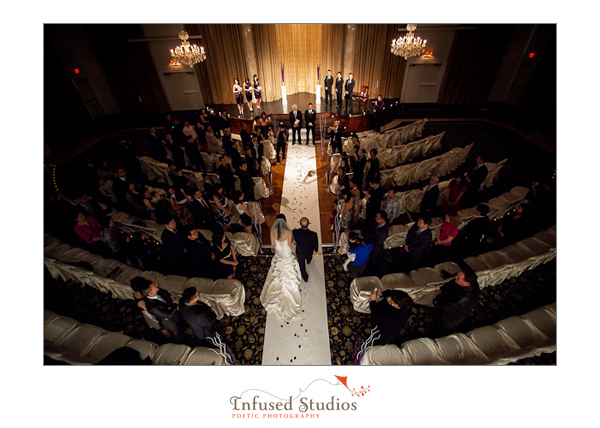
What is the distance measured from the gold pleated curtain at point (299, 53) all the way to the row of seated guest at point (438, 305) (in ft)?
39.1

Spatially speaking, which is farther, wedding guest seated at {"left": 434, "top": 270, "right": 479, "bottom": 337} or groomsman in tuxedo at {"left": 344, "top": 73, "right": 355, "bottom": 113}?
groomsman in tuxedo at {"left": 344, "top": 73, "right": 355, "bottom": 113}

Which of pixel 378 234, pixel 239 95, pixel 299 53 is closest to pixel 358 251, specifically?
pixel 378 234

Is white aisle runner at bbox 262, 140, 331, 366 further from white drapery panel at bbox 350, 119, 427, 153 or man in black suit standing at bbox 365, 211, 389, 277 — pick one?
white drapery panel at bbox 350, 119, 427, 153

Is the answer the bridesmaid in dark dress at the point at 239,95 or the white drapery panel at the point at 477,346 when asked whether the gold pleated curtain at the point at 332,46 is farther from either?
the white drapery panel at the point at 477,346

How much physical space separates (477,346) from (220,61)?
40.5 ft

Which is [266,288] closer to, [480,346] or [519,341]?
[480,346]

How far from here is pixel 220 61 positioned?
10.9m

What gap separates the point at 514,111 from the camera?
405 inches

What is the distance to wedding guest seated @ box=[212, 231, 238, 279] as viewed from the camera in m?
3.63

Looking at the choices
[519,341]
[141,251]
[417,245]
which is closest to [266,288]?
[141,251]

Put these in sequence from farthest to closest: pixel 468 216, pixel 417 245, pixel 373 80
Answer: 1. pixel 373 80
2. pixel 468 216
3. pixel 417 245

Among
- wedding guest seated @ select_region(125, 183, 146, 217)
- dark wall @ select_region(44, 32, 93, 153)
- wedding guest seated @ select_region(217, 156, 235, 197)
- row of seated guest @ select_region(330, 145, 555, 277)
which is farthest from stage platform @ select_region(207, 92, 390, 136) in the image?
wedding guest seated @ select_region(125, 183, 146, 217)

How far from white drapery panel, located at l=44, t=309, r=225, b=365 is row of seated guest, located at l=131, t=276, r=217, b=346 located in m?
0.26

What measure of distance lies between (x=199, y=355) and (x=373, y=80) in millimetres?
12166
